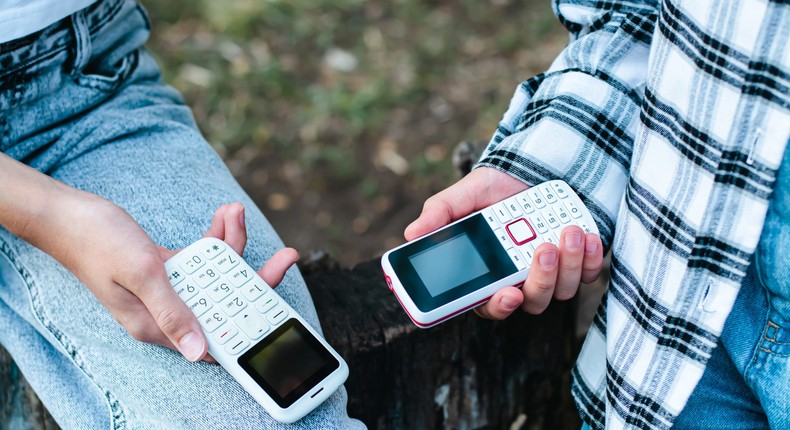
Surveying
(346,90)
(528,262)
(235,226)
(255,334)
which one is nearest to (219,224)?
(235,226)

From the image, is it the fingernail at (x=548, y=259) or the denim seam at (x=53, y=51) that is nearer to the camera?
the fingernail at (x=548, y=259)

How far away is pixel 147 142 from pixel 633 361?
0.70 m

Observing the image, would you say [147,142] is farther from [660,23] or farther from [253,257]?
[660,23]

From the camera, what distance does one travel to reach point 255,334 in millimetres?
919

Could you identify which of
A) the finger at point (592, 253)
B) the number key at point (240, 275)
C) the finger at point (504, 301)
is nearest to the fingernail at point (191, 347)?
the number key at point (240, 275)

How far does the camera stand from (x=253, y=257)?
103cm

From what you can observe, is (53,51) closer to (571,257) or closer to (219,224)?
(219,224)

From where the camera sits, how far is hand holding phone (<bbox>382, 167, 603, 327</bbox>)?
889mm

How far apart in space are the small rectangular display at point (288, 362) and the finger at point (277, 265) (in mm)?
58

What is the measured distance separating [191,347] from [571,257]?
0.43 m

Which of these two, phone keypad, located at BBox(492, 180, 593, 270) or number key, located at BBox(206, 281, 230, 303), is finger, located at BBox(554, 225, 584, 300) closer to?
phone keypad, located at BBox(492, 180, 593, 270)

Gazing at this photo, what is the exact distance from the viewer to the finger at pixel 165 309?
851 mm

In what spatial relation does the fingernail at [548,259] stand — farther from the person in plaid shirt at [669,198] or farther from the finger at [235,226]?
the finger at [235,226]

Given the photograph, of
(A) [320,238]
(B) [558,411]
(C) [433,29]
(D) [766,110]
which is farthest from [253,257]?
(C) [433,29]
